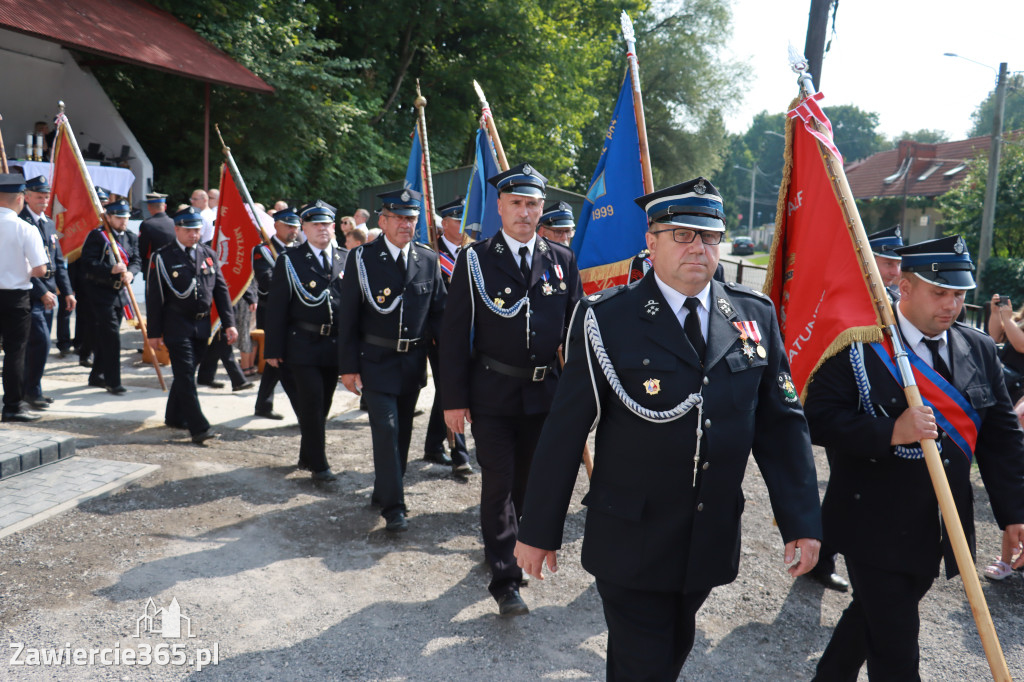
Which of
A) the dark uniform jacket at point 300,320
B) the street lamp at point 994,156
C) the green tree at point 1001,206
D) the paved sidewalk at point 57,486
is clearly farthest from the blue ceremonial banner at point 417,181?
the green tree at point 1001,206

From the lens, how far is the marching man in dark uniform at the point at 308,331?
648cm

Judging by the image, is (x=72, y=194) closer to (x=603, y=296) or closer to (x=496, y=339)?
(x=496, y=339)

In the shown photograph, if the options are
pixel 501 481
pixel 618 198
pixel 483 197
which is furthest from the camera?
pixel 483 197

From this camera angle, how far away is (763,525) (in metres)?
5.95

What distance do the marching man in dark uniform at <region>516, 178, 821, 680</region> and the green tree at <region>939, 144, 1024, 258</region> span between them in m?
27.3

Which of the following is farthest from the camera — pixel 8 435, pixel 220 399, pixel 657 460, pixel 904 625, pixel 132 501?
pixel 220 399

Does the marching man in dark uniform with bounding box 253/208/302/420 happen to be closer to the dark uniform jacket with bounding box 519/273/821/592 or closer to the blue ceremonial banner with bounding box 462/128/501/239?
the blue ceremonial banner with bounding box 462/128/501/239

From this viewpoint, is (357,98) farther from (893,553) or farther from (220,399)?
(893,553)

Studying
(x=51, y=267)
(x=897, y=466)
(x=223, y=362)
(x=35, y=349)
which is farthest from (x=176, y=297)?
(x=897, y=466)

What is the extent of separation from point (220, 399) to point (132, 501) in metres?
3.57

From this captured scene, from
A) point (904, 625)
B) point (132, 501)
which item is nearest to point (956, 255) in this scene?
point (904, 625)

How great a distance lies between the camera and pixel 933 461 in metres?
3.04

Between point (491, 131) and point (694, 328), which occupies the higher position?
point (491, 131)

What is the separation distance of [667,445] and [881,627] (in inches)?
47.6
